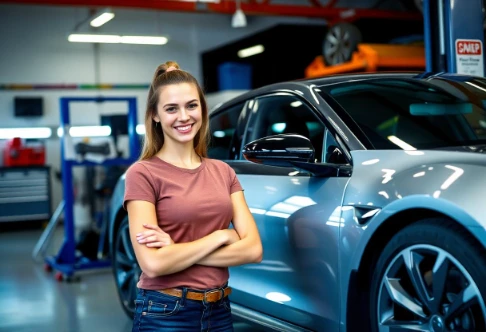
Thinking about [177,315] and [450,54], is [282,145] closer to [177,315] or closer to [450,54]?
[177,315]

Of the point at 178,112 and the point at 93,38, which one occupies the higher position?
the point at 93,38

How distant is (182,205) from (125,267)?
2.34 m

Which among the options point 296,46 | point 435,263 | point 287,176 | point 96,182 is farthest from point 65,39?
point 435,263

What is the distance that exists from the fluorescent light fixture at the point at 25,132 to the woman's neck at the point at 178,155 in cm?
1243

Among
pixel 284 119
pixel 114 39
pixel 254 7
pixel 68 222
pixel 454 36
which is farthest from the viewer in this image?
pixel 114 39

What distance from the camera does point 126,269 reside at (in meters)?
4.42

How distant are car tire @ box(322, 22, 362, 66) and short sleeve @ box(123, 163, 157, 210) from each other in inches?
368

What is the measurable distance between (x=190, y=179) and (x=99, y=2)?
1053 centimetres

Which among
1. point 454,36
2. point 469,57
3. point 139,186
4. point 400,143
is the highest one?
point 454,36

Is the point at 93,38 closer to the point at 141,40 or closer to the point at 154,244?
the point at 141,40

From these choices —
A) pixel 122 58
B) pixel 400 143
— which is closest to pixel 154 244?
pixel 400 143

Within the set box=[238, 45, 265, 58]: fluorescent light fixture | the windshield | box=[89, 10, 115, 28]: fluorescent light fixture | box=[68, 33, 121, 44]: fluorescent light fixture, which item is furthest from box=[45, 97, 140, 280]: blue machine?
box=[238, 45, 265, 58]: fluorescent light fixture

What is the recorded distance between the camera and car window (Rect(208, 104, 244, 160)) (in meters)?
3.69

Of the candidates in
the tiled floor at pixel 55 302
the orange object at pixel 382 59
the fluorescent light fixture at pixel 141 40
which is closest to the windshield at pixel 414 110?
the tiled floor at pixel 55 302
